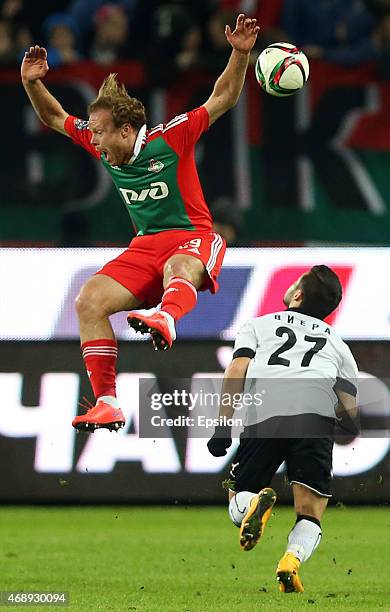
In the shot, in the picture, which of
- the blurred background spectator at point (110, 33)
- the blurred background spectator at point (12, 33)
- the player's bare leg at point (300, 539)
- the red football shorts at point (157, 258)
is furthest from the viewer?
the blurred background spectator at point (110, 33)

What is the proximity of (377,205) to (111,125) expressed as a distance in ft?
16.1

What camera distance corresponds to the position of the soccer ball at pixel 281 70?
23.7 ft

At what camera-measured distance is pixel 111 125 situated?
7082 millimetres

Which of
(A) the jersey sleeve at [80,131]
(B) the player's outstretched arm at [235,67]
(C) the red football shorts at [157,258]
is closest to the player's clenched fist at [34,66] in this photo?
(A) the jersey sleeve at [80,131]

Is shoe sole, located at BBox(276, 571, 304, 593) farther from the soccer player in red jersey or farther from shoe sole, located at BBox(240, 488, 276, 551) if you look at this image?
the soccer player in red jersey

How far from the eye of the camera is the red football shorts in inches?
282

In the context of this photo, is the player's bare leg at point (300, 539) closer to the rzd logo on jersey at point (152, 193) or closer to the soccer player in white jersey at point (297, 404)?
the soccer player in white jersey at point (297, 404)

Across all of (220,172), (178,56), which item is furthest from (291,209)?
(178,56)

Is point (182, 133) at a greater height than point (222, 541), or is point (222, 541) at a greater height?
point (182, 133)

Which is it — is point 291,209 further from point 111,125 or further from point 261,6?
point 111,125

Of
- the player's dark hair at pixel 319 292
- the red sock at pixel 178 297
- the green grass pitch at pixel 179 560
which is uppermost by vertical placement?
the red sock at pixel 178 297

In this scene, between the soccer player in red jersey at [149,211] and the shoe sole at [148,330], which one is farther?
the soccer player in red jersey at [149,211]

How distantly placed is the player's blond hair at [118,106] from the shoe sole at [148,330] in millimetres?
1183

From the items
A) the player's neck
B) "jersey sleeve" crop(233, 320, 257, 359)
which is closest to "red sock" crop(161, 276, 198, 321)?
"jersey sleeve" crop(233, 320, 257, 359)
